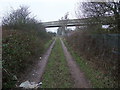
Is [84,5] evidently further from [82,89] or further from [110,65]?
[82,89]

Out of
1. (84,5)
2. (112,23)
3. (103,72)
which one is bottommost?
(103,72)

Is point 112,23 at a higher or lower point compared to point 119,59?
higher

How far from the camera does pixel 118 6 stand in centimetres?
886

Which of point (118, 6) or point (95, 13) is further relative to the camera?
point (95, 13)

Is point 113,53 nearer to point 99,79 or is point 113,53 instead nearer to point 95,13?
point 99,79

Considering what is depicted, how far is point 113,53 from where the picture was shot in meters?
6.65

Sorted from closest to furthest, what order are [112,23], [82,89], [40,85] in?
[82,89]
[40,85]
[112,23]

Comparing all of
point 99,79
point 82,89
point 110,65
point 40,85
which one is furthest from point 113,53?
point 40,85

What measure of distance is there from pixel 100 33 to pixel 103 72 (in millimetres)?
3450

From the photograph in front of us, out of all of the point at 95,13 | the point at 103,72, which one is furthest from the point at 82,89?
the point at 95,13

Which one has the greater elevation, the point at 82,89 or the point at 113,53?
the point at 113,53

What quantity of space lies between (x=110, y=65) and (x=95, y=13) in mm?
5423

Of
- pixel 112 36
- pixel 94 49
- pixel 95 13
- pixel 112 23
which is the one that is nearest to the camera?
pixel 112 36

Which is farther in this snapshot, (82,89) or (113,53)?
(113,53)
